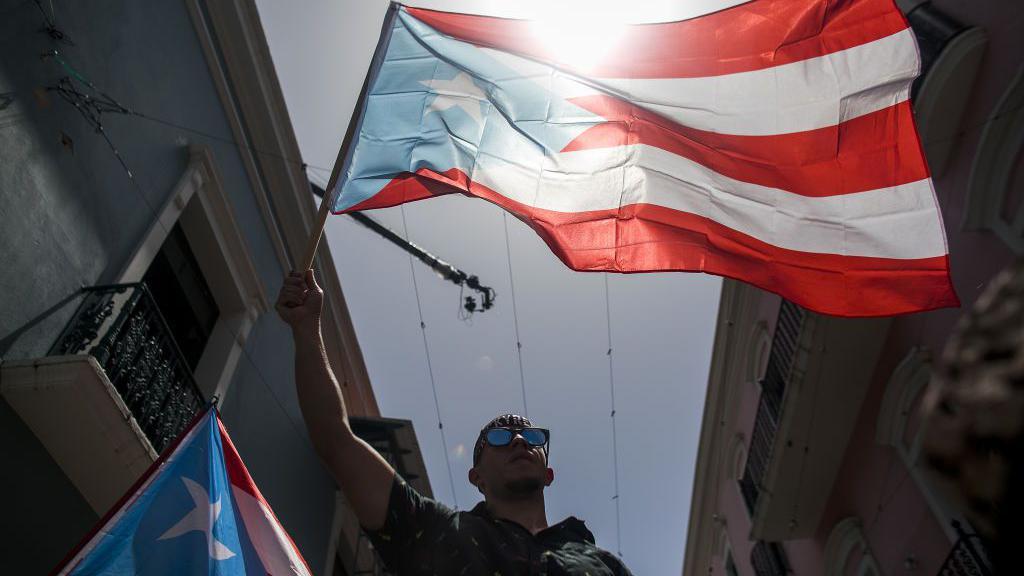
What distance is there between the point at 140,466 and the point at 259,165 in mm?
6153

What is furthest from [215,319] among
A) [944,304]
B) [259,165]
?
[944,304]

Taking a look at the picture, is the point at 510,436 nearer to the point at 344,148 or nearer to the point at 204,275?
the point at 344,148

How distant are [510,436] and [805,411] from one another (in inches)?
374

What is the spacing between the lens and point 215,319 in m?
9.30

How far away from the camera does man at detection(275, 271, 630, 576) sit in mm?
2783

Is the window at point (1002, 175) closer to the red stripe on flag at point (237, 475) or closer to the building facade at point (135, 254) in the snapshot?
the red stripe on flag at point (237, 475)

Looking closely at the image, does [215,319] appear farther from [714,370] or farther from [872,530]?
[714,370]

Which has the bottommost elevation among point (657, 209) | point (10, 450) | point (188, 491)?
point (188, 491)

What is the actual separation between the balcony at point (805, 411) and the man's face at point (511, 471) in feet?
28.4

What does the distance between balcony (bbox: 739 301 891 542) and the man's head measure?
8.53 m

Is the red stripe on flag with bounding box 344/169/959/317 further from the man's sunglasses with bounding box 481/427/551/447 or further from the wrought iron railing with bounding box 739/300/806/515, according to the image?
the wrought iron railing with bounding box 739/300/806/515

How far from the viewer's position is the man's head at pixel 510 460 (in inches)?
131

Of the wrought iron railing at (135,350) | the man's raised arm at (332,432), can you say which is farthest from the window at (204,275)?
the man's raised arm at (332,432)

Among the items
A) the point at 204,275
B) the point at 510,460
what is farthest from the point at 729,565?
the point at 510,460
